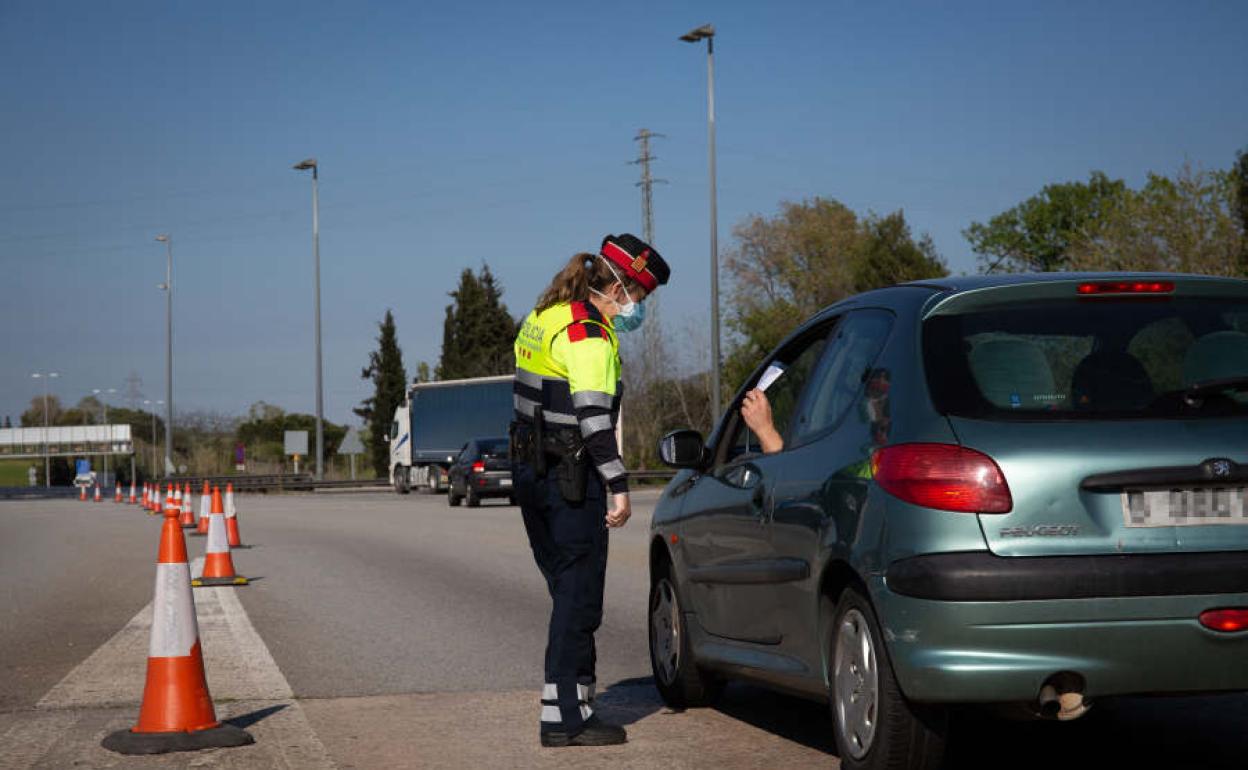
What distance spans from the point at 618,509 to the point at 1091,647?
224 centimetres

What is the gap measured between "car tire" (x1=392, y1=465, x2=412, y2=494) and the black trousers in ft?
162

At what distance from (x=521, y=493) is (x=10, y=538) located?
22.2m

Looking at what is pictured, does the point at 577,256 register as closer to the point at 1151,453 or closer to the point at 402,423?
the point at 1151,453

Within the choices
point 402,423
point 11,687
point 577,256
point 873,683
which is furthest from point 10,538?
point 402,423

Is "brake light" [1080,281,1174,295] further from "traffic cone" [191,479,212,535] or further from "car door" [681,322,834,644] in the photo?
"traffic cone" [191,479,212,535]

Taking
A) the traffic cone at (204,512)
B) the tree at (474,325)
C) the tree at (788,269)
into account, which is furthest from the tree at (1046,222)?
the traffic cone at (204,512)

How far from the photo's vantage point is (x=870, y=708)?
522cm

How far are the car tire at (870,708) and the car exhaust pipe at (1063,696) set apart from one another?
350 mm

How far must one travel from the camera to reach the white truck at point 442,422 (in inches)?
1937

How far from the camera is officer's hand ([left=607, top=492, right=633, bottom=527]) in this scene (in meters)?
6.47

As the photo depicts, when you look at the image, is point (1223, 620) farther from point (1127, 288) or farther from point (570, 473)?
point (570, 473)

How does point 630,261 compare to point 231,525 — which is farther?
point 231,525

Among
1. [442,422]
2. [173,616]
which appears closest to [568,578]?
[173,616]

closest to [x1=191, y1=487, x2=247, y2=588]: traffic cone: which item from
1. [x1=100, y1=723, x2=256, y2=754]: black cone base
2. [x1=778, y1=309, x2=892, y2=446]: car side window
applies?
[x1=100, y1=723, x2=256, y2=754]: black cone base
